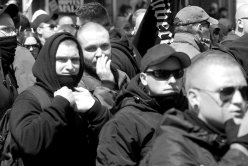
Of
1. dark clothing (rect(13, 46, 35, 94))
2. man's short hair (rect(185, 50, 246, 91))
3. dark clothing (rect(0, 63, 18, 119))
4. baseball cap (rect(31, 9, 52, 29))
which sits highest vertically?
man's short hair (rect(185, 50, 246, 91))

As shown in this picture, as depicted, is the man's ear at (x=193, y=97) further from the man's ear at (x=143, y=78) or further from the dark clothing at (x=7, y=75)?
the dark clothing at (x=7, y=75)

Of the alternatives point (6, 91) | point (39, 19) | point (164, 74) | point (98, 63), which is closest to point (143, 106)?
point (164, 74)

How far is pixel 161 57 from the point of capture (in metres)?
5.62

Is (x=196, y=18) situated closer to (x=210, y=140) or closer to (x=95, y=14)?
(x=95, y=14)

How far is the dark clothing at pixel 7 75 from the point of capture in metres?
7.18

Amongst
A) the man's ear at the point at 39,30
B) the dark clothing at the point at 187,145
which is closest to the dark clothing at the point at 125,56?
the dark clothing at the point at 187,145

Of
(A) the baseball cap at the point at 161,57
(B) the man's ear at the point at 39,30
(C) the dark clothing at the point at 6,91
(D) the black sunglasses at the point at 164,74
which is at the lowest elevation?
(B) the man's ear at the point at 39,30

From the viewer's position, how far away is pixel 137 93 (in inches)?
228

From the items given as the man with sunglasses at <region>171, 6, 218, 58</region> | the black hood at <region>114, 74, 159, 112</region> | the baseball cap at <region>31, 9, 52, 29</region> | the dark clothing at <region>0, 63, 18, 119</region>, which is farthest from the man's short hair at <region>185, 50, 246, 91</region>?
the baseball cap at <region>31, 9, 52, 29</region>

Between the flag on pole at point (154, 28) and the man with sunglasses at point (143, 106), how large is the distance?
252 centimetres

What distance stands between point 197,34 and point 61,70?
300 centimetres

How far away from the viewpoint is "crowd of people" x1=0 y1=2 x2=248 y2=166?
4418 millimetres

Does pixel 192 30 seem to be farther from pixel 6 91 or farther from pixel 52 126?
pixel 52 126

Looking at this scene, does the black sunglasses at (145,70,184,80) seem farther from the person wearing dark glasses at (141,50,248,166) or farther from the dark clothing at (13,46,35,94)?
the dark clothing at (13,46,35,94)
